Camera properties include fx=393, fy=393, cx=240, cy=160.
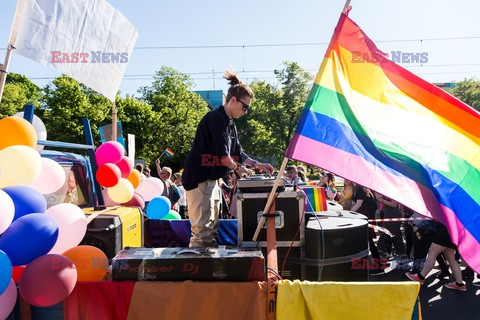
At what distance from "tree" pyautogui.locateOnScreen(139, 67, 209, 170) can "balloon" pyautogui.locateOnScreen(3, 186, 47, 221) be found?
104 feet

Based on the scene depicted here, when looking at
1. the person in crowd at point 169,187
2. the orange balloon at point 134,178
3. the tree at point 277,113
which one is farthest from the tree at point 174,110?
the orange balloon at point 134,178

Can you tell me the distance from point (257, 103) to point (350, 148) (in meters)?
37.4

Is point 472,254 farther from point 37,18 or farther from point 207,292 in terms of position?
point 37,18

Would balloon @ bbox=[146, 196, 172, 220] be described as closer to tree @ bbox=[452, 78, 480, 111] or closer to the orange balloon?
Answer: the orange balloon

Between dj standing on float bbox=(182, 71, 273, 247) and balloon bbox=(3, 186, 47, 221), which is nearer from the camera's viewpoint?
balloon bbox=(3, 186, 47, 221)

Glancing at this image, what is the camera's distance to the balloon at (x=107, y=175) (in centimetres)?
447

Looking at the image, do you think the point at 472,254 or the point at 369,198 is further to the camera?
the point at 369,198

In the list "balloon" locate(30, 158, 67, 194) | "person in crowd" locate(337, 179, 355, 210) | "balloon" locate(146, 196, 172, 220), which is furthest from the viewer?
"person in crowd" locate(337, 179, 355, 210)

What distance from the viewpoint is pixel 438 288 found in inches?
Result: 237

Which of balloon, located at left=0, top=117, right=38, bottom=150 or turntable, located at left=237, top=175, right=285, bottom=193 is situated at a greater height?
balloon, located at left=0, top=117, right=38, bottom=150

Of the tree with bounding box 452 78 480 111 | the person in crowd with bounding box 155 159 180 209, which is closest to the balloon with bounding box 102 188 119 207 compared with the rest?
the person in crowd with bounding box 155 159 180 209

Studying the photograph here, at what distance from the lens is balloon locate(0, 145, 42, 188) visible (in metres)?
2.79

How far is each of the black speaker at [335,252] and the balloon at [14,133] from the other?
2.57m

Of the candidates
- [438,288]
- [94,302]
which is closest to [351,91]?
[94,302]
